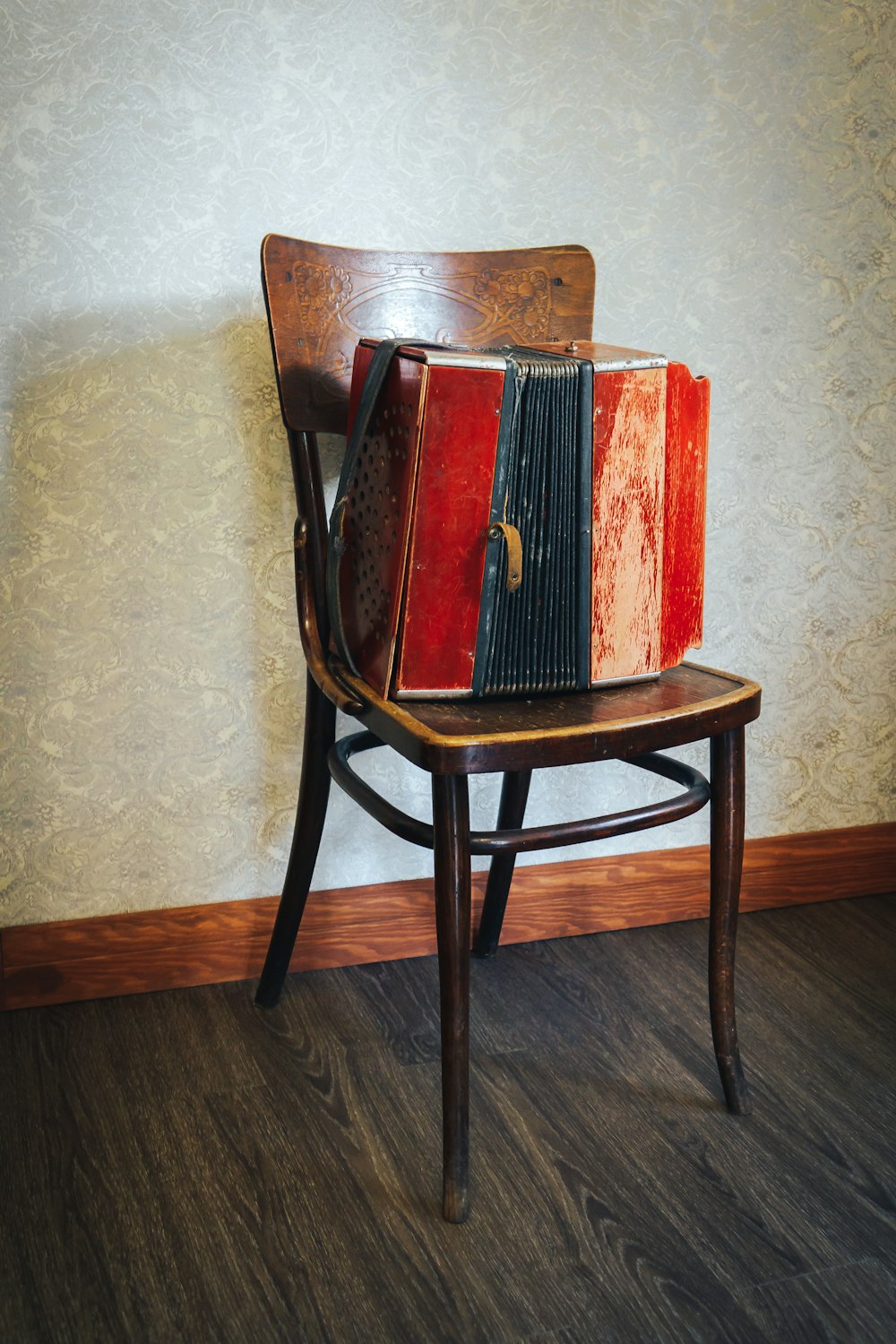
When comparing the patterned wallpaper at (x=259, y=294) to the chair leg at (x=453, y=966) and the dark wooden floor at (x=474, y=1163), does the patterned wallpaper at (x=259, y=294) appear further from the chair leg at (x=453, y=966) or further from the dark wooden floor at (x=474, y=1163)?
the chair leg at (x=453, y=966)

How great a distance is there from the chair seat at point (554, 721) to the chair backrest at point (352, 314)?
13 cm

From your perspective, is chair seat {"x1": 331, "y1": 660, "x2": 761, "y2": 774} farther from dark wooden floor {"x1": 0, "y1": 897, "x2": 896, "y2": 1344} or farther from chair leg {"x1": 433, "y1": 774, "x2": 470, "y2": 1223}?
dark wooden floor {"x1": 0, "y1": 897, "x2": 896, "y2": 1344}

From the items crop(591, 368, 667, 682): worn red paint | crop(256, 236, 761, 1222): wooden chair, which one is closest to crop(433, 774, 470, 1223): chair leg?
crop(256, 236, 761, 1222): wooden chair

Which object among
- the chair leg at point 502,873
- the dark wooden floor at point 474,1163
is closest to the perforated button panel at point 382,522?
the chair leg at point 502,873

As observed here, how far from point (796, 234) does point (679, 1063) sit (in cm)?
→ 116

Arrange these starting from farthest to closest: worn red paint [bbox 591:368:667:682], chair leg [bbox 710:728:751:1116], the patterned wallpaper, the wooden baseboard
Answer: the wooden baseboard < the patterned wallpaper < chair leg [bbox 710:728:751:1116] < worn red paint [bbox 591:368:667:682]

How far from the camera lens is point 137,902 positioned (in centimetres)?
158

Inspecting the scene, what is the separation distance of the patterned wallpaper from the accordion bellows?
0.33 metres

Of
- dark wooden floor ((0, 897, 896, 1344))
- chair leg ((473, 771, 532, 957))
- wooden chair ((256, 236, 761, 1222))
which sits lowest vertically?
dark wooden floor ((0, 897, 896, 1344))

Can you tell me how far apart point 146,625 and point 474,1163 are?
0.77 meters

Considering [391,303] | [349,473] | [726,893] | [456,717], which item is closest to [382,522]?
[349,473]

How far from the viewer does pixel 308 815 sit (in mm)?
1466

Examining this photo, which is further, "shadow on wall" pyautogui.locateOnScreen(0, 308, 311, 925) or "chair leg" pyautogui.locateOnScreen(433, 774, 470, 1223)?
"shadow on wall" pyautogui.locateOnScreen(0, 308, 311, 925)

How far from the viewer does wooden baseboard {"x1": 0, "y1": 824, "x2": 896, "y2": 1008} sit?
1.56m
